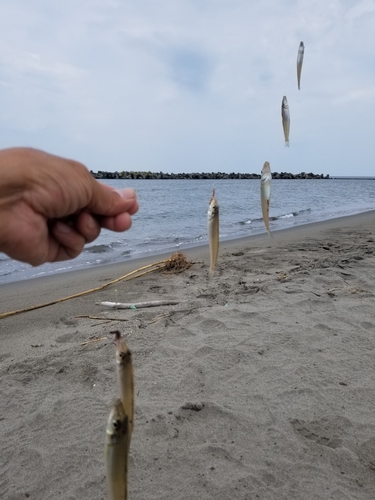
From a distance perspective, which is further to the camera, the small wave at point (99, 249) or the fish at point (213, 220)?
the small wave at point (99, 249)

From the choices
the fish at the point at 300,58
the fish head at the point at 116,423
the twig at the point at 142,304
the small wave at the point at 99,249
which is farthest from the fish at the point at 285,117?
the small wave at the point at 99,249

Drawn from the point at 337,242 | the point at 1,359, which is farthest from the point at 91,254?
the point at 1,359

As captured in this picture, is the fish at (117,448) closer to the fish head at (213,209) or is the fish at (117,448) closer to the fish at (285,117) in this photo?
the fish head at (213,209)

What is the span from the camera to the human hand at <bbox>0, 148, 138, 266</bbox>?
61.6 inches

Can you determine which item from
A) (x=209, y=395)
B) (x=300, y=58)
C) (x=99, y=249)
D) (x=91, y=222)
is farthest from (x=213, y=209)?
(x=99, y=249)

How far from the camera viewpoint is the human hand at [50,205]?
1563 millimetres

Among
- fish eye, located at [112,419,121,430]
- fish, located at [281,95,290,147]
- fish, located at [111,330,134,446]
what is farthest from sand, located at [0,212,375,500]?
fish, located at [281,95,290,147]

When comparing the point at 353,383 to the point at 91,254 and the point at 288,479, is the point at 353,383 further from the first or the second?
the point at 91,254

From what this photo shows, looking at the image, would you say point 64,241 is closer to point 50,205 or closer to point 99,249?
point 50,205

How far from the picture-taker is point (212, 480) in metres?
2.83

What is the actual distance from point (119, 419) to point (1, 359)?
12.1 ft

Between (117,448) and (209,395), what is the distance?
2.31m

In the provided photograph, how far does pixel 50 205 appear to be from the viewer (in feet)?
5.38

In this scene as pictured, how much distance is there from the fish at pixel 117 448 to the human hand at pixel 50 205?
686 millimetres
